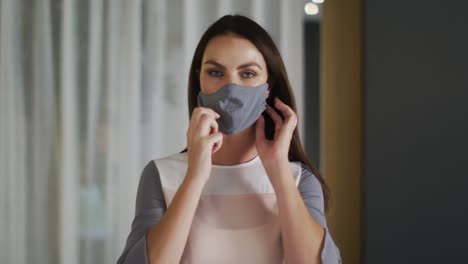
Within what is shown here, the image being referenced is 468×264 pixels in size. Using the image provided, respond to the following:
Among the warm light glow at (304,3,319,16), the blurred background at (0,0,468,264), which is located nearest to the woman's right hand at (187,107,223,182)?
the blurred background at (0,0,468,264)

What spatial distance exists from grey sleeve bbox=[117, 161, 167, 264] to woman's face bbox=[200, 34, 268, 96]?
264 mm

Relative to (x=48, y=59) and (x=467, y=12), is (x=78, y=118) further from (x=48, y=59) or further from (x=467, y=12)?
(x=467, y=12)

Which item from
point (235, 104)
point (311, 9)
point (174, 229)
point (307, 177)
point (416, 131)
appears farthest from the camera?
point (311, 9)

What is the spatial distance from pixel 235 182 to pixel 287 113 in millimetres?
225

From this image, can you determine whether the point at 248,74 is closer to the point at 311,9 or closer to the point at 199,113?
the point at 199,113

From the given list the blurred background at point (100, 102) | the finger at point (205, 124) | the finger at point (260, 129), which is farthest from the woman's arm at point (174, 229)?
the blurred background at point (100, 102)

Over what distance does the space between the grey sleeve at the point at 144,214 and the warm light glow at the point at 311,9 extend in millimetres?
1347

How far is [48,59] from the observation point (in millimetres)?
2127

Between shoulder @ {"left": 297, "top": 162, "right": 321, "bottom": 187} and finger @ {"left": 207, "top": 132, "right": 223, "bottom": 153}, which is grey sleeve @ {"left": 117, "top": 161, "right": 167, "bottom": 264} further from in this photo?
shoulder @ {"left": 297, "top": 162, "right": 321, "bottom": 187}

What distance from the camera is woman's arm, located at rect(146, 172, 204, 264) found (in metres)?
0.92

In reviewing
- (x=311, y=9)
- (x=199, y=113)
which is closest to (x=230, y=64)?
(x=199, y=113)

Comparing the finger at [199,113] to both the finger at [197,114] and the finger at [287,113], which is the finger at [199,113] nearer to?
the finger at [197,114]

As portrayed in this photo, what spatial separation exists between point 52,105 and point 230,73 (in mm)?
1399

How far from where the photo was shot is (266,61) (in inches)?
43.5
